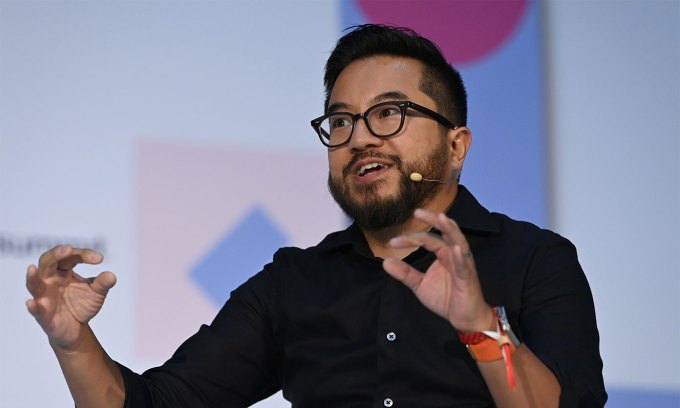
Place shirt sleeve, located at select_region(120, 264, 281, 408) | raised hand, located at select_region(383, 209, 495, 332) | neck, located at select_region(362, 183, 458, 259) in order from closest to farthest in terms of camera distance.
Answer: raised hand, located at select_region(383, 209, 495, 332) → shirt sleeve, located at select_region(120, 264, 281, 408) → neck, located at select_region(362, 183, 458, 259)

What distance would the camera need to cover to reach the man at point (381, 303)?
64.2 inches

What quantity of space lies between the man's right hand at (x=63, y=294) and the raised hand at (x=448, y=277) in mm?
491

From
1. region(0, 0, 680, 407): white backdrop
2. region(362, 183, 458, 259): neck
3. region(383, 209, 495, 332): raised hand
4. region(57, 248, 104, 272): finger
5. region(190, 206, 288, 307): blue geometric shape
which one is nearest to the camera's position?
region(383, 209, 495, 332): raised hand

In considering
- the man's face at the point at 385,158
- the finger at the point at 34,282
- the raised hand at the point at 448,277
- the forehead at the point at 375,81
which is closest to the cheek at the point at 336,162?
the man's face at the point at 385,158

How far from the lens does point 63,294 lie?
1.67 m

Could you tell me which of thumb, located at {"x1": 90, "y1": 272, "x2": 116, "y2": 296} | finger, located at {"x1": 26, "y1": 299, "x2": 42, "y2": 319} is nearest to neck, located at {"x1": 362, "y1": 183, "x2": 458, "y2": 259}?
thumb, located at {"x1": 90, "y1": 272, "x2": 116, "y2": 296}

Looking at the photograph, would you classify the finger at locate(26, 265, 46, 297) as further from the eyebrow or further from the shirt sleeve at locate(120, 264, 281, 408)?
the eyebrow

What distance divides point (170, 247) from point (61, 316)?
32.4 inches

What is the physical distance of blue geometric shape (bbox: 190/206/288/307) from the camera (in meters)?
2.54

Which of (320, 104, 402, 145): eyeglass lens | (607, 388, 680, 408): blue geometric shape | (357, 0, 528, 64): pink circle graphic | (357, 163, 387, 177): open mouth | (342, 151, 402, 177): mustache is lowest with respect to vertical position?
(607, 388, 680, 408): blue geometric shape

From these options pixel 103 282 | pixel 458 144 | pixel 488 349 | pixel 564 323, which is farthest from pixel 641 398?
pixel 103 282

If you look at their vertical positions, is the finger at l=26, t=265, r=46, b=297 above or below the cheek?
below

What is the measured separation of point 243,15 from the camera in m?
2.71

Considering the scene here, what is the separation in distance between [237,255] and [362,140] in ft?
2.41
